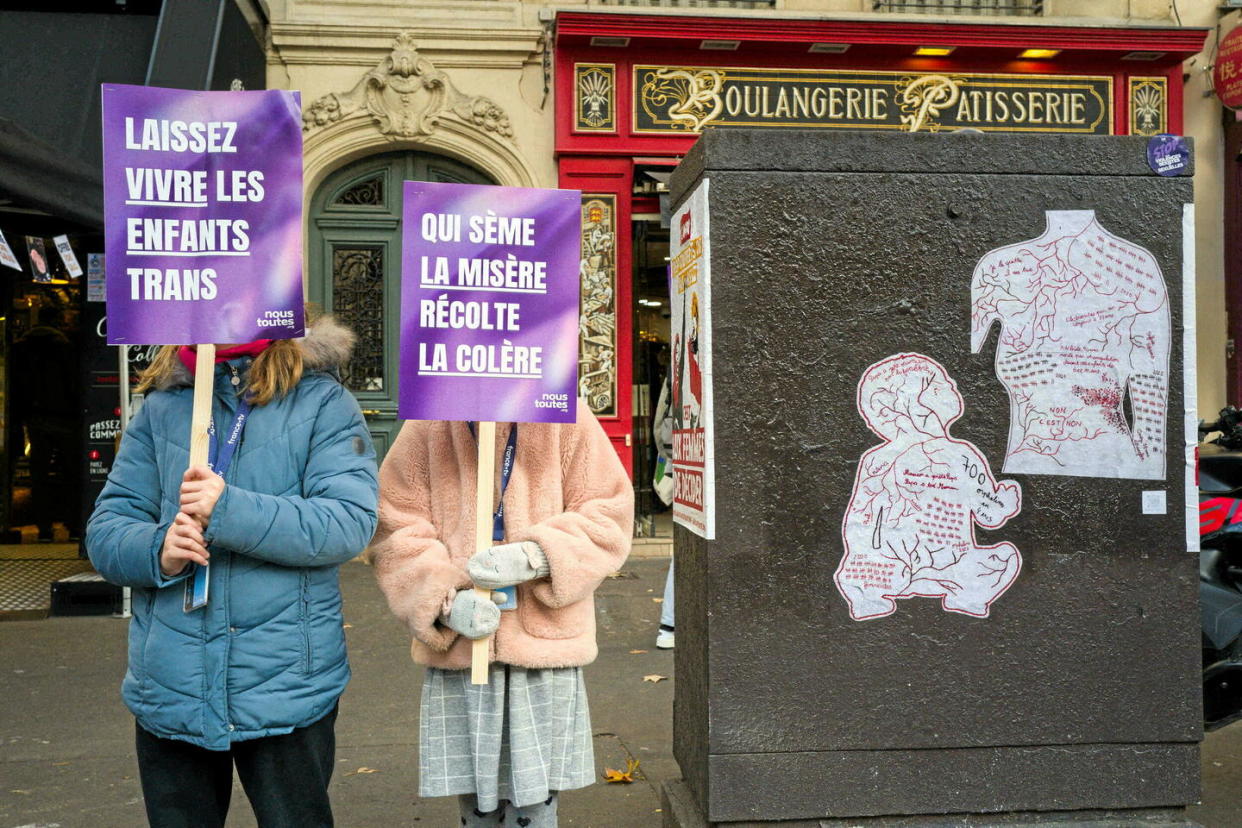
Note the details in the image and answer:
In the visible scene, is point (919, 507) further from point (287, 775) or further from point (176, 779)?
point (176, 779)

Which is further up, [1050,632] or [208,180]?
[208,180]

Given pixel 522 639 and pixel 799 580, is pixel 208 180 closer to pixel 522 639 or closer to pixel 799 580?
pixel 522 639

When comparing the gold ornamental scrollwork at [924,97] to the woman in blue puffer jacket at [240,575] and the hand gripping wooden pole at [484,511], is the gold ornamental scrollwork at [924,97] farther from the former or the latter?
the woman in blue puffer jacket at [240,575]

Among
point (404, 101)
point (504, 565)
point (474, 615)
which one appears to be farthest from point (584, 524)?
point (404, 101)

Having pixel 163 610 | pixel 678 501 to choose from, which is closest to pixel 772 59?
pixel 678 501

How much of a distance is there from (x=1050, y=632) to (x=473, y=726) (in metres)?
1.53

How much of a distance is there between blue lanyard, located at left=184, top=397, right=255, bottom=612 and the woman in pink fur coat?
0.47 m

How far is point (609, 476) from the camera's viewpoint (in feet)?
10.5

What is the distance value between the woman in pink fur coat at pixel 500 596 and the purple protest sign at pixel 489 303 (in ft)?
0.55

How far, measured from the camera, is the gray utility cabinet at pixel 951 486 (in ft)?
9.07

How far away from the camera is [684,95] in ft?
34.0

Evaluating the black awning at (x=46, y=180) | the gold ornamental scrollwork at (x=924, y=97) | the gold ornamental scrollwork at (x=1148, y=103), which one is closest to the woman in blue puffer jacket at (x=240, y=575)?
the black awning at (x=46, y=180)

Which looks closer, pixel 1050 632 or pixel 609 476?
pixel 1050 632

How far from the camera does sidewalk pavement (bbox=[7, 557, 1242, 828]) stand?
438 centimetres
